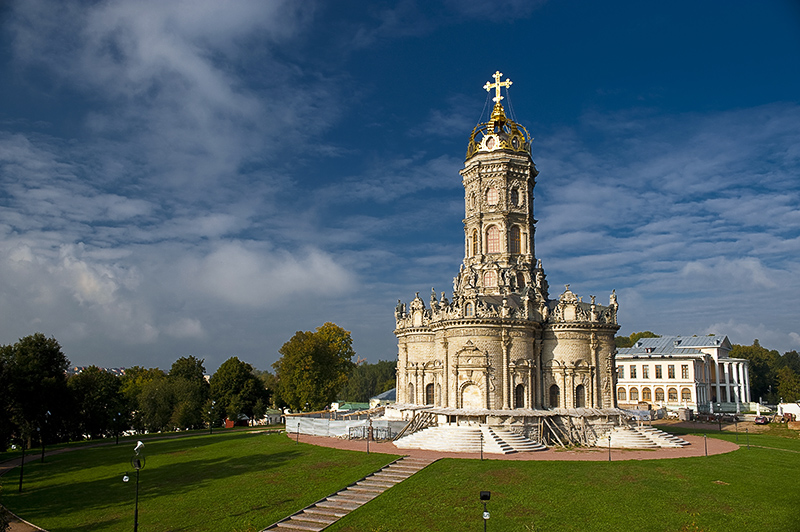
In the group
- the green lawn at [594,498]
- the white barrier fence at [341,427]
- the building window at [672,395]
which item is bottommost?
the green lawn at [594,498]

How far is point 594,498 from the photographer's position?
994 inches

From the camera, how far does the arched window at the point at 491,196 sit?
163 feet

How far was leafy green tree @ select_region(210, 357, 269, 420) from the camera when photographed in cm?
6575

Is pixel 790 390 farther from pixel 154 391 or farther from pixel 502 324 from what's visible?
pixel 154 391

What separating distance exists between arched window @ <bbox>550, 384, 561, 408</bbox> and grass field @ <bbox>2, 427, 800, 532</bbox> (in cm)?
1219

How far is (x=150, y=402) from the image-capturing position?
206 feet

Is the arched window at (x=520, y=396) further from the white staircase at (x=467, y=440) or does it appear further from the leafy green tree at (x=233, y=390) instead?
the leafy green tree at (x=233, y=390)

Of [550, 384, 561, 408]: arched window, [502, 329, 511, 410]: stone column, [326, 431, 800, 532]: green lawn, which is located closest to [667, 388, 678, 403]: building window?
[550, 384, 561, 408]: arched window

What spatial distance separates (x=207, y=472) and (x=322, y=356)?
103 ft

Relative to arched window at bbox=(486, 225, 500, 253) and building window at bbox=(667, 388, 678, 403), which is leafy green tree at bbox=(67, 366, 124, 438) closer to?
arched window at bbox=(486, 225, 500, 253)

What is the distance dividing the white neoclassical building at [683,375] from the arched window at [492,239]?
37352mm

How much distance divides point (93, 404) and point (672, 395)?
69510mm

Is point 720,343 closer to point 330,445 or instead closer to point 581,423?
point 581,423

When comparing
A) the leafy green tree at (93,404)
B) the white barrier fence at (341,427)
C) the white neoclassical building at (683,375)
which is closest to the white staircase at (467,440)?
the white barrier fence at (341,427)
